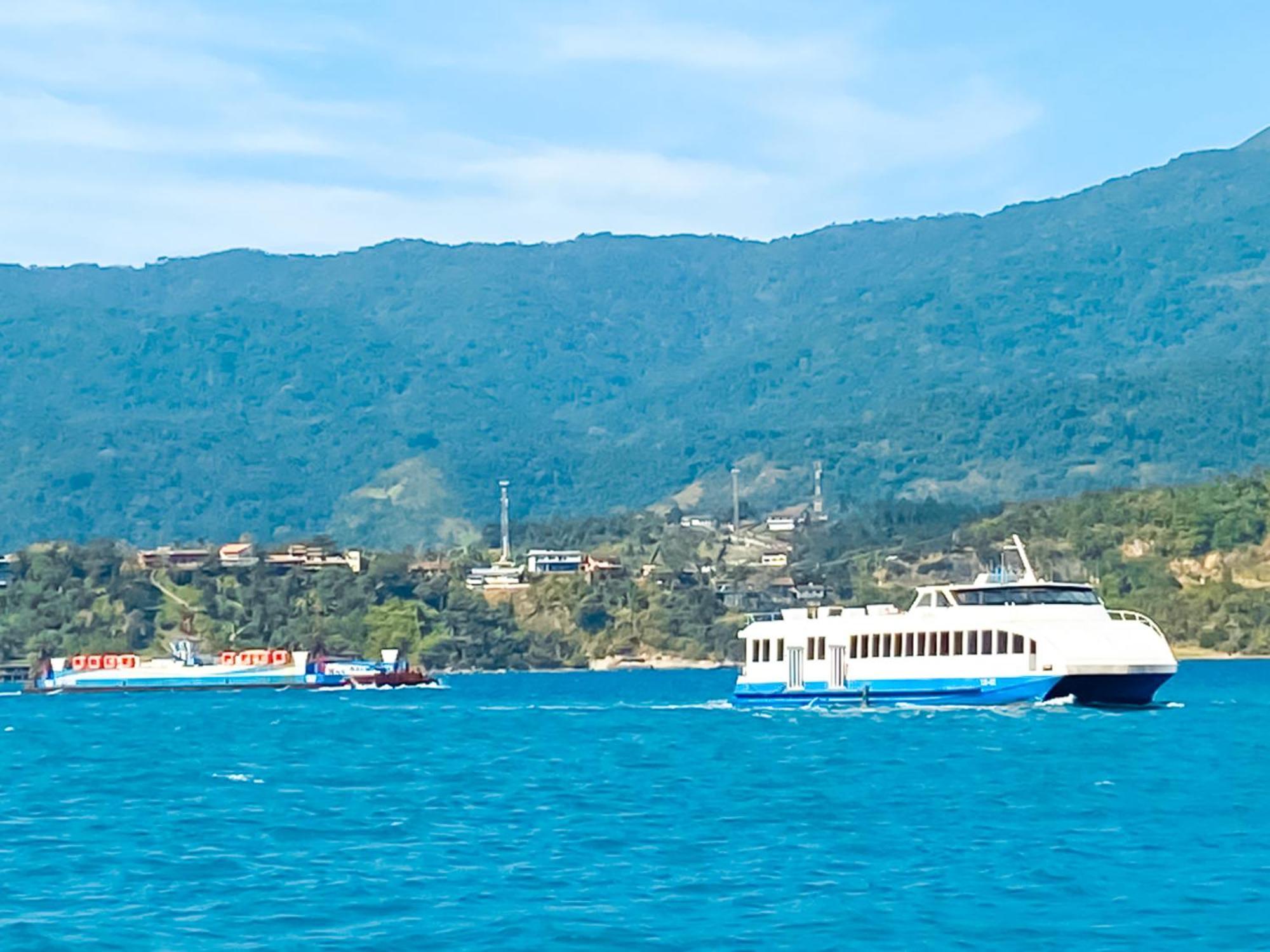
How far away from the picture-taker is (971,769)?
76.4 metres

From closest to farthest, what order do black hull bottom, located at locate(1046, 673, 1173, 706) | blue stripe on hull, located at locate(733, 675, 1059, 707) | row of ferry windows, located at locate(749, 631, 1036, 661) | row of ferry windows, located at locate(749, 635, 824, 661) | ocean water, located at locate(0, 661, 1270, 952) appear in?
ocean water, located at locate(0, 661, 1270, 952) < black hull bottom, located at locate(1046, 673, 1173, 706) < blue stripe on hull, located at locate(733, 675, 1059, 707) < row of ferry windows, located at locate(749, 631, 1036, 661) < row of ferry windows, located at locate(749, 635, 824, 661)

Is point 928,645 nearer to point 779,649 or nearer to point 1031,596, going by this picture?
point 1031,596

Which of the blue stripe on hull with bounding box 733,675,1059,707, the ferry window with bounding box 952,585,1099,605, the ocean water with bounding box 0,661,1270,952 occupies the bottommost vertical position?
the ocean water with bounding box 0,661,1270,952

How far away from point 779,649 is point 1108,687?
22.0 meters

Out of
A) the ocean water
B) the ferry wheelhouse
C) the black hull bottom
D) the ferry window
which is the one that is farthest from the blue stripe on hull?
the ocean water

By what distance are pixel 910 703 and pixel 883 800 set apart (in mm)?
46492

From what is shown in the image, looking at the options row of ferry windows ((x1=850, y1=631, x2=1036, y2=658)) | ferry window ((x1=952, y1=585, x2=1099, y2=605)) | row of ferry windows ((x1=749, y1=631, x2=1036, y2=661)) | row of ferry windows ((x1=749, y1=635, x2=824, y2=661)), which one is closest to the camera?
row of ferry windows ((x1=850, y1=631, x2=1036, y2=658))

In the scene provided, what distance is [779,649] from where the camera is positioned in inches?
4835

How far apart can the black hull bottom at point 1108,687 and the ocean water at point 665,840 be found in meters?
5.09

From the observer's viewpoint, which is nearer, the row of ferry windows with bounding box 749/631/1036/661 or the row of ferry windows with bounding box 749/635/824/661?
the row of ferry windows with bounding box 749/631/1036/661

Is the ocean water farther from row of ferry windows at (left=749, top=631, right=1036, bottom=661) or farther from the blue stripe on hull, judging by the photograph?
row of ferry windows at (left=749, top=631, right=1036, bottom=661)

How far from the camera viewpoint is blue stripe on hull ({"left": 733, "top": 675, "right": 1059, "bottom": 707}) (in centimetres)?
10655

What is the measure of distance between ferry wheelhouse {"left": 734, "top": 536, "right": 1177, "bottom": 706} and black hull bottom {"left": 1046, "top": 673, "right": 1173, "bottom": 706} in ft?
0.24

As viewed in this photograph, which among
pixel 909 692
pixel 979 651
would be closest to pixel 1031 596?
pixel 979 651
